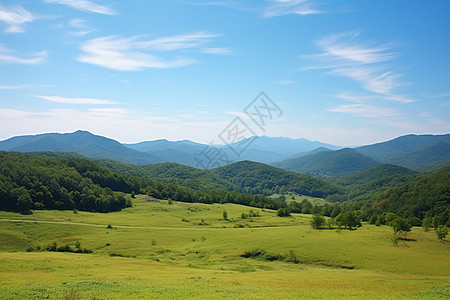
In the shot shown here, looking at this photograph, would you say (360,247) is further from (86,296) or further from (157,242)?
(86,296)

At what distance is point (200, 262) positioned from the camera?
192 feet

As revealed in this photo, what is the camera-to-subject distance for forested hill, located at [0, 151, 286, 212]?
4166 inches

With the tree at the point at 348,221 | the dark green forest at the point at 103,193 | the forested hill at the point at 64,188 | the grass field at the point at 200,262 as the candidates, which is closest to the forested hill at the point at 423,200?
the dark green forest at the point at 103,193

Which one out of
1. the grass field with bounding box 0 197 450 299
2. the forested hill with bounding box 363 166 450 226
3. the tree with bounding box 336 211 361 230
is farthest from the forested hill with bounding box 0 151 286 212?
the tree with bounding box 336 211 361 230

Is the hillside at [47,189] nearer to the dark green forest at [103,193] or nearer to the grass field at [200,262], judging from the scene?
the dark green forest at [103,193]

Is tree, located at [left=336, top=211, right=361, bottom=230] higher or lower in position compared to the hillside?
lower

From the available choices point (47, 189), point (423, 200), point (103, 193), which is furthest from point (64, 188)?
point (423, 200)

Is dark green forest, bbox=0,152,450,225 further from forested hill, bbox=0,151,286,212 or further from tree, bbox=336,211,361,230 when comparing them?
tree, bbox=336,211,361,230

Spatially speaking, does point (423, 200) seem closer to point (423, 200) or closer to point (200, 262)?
point (423, 200)

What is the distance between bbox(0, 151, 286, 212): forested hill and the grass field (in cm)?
1080

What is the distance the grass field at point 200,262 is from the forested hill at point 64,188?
35.4 feet

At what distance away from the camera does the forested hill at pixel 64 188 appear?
106 metres

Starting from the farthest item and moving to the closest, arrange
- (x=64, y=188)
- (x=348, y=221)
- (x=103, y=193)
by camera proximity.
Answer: (x=103, y=193) → (x=64, y=188) → (x=348, y=221)

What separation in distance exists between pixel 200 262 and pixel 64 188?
92408 millimetres
